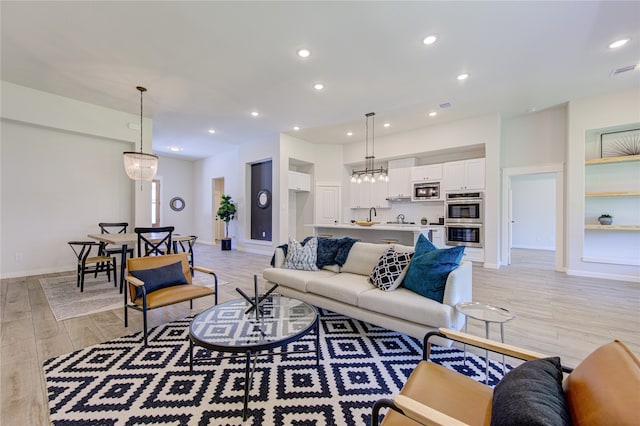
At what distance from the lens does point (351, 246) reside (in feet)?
11.1

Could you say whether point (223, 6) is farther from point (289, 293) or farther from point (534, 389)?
point (534, 389)

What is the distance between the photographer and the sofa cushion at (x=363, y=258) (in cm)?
313

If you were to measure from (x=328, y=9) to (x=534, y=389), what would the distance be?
10.6ft

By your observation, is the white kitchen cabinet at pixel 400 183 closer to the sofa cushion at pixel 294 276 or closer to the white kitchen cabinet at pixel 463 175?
the white kitchen cabinet at pixel 463 175

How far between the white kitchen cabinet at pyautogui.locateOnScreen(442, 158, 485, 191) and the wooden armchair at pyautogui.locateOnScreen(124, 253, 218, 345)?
224 inches

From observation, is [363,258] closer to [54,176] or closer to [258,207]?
[258,207]

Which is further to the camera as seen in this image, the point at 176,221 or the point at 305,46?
the point at 176,221

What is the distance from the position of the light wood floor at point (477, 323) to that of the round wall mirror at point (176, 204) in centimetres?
526

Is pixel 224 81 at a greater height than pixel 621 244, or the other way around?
pixel 224 81

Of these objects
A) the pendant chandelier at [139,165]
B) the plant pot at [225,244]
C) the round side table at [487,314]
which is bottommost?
the plant pot at [225,244]

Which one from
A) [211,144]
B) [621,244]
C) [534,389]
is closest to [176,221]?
[211,144]

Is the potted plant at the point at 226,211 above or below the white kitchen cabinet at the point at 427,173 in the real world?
below

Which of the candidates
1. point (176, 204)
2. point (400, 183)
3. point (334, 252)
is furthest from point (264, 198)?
point (334, 252)

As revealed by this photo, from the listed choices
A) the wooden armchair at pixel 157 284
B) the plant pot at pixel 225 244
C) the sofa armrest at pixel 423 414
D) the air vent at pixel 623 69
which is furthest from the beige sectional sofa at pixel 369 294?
the plant pot at pixel 225 244
